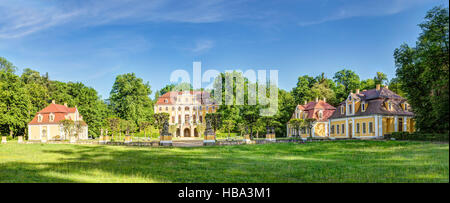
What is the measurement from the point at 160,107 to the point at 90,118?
1572 centimetres

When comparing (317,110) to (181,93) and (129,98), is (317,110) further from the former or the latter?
(129,98)

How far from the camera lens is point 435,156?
605 cm

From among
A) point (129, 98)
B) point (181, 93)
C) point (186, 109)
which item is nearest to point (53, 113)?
point (129, 98)

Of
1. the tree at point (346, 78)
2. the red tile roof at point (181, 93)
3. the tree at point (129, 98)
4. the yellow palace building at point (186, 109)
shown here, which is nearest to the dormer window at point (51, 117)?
the tree at point (129, 98)

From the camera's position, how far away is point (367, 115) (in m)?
33.3

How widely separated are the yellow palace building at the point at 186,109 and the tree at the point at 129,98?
5.99 metres

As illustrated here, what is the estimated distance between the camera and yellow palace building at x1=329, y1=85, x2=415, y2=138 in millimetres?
28425

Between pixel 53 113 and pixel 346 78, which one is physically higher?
pixel 346 78

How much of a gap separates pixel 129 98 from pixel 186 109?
13283mm

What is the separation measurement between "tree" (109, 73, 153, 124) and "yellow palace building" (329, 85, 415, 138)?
107ft

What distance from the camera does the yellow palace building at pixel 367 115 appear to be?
2842 centimetres

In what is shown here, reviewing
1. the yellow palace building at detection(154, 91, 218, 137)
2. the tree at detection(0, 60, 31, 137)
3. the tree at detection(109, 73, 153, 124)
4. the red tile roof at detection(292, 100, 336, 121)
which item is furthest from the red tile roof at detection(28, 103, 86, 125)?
the red tile roof at detection(292, 100, 336, 121)

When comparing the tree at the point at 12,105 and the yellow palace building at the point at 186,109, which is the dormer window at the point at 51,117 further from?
the yellow palace building at the point at 186,109

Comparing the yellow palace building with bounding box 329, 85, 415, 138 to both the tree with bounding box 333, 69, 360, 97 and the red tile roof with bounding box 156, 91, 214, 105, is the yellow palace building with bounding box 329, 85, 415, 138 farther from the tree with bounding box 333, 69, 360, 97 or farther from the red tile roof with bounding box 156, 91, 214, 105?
the red tile roof with bounding box 156, 91, 214, 105
